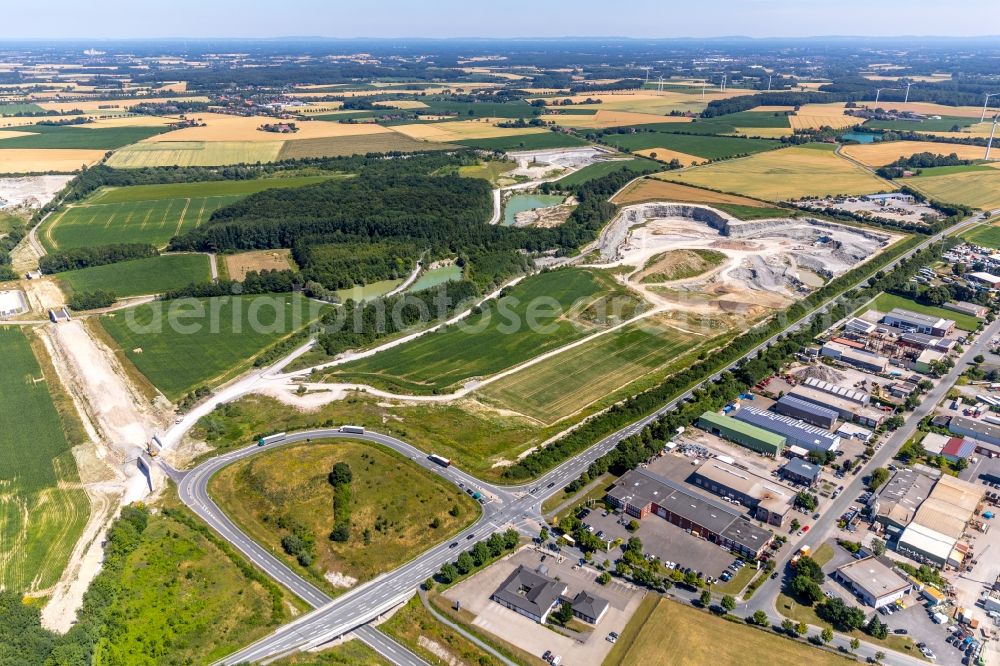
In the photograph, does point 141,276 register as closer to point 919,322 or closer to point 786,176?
point 919,322

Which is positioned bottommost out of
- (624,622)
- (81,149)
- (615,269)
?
(624,622)

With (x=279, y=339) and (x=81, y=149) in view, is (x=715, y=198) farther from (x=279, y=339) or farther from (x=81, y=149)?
(x=81, y=149)

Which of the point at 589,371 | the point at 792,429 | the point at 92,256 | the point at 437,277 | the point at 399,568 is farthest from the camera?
the point at 92,256

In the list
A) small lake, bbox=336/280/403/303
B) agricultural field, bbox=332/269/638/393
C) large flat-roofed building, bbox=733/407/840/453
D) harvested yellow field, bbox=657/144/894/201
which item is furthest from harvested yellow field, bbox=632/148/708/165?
large flat-roofed building, bbox=733/407/840/453

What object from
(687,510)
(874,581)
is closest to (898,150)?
(687,510)

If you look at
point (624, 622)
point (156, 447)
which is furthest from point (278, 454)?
point (624, 622)

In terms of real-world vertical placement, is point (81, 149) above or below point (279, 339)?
above
